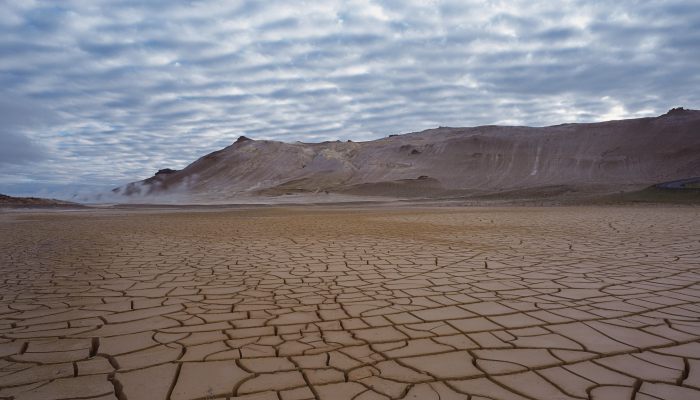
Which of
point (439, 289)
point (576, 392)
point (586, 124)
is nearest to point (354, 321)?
point (439, 289)

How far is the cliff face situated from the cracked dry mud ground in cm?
3008

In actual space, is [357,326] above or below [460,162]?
below

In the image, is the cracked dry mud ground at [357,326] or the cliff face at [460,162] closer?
the cracked dry mud ground at [357,326]

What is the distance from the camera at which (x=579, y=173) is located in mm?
45031

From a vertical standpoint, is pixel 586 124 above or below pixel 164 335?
above

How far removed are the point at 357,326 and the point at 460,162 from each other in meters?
50.7

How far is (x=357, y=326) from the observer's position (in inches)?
118

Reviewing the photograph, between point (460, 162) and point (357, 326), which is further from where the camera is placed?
point (460, 162)

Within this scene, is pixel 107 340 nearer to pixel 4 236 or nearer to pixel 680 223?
pixel 4 236

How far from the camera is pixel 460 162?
171ft

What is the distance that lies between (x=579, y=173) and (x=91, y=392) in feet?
160

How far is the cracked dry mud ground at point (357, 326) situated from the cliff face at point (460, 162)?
1184 inches

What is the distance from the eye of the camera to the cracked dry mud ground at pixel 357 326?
2164mm

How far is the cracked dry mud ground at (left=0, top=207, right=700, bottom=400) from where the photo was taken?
85.2 inches
